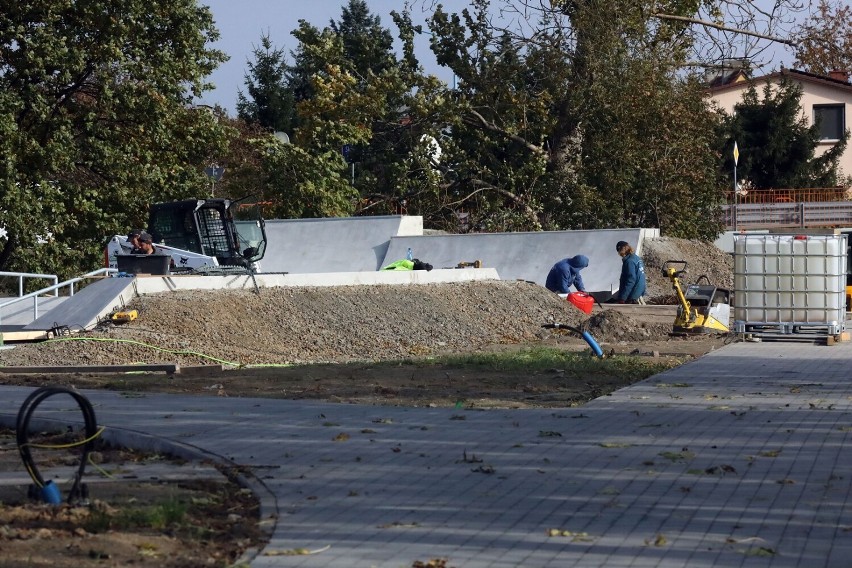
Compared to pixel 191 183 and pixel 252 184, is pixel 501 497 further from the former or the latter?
pixel 252 184

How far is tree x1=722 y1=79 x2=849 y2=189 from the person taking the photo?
165 feet

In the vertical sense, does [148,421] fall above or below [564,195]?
below

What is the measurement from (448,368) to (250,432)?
5.99 m

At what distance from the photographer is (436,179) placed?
3897 cm

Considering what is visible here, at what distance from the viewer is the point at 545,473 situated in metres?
8.12

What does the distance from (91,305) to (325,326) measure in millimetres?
3922

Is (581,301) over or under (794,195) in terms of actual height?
under

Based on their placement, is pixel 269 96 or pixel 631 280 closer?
pixel 631 280

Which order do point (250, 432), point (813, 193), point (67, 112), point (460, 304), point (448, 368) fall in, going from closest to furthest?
point (250, 432), point (448, 368), point (460, 304), point (67, 112), point (813, 193)

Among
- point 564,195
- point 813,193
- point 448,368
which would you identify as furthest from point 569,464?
point 813,193

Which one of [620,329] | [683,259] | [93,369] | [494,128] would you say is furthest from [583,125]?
[93,369]

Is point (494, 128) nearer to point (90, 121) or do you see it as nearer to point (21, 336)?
point (90, 121)

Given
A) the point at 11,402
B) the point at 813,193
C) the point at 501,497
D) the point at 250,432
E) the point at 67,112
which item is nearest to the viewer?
the point at 501,497

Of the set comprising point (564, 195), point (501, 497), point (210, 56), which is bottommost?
point (501, 497)
